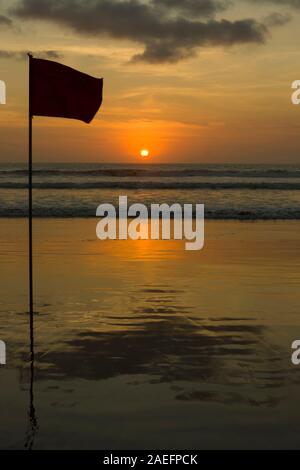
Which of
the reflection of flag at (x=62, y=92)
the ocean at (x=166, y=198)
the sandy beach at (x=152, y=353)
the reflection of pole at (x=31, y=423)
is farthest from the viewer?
the ocean at (x=166, y=198)

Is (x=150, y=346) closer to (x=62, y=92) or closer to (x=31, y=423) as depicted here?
(x=31, y=423)

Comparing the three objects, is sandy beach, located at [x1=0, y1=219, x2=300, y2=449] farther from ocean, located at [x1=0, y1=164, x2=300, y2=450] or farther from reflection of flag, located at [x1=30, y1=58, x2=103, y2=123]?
reflection of flag, located at [x1=30, y1=58, x2=103, y2=123]

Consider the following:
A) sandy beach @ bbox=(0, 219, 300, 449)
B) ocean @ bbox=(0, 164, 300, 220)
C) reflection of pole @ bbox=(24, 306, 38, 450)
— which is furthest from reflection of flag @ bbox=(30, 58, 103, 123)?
ocean @ bbox=(0, 164, 300, 220)

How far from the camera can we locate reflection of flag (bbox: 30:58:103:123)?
375 inches

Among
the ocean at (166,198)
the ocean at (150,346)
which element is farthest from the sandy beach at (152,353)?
the ocean at (166,198)

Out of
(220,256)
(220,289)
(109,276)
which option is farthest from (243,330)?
(220,256)

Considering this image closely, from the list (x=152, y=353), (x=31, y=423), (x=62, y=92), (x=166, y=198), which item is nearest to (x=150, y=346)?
(x=152, y=353)

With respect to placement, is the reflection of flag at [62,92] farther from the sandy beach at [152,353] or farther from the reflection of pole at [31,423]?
the reflection of pole at [31,423]

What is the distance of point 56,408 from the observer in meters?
6.27

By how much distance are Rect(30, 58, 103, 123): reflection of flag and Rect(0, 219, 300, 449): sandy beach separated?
2.75m

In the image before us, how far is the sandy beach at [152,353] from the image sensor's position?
A: 5824 mm

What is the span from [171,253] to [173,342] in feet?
29.2

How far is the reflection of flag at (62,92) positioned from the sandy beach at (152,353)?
275 centimetres
